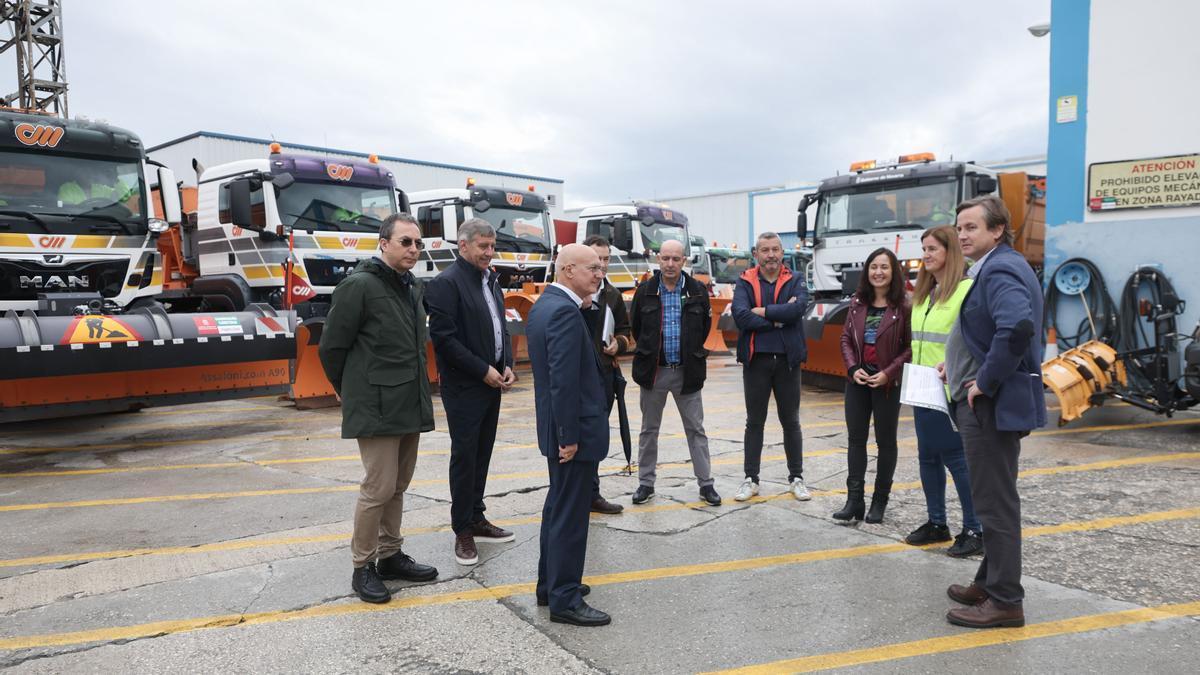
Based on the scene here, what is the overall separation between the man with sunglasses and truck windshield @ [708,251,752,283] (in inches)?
795

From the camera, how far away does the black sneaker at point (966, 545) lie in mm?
4109

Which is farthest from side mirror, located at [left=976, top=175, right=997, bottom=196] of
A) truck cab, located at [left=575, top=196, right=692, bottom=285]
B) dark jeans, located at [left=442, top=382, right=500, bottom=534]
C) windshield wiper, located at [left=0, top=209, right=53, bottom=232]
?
windshield wiper, located at [left=0, top=209, right=53, bottom=232]

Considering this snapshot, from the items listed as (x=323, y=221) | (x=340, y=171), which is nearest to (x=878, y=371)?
(x=323, y=221)

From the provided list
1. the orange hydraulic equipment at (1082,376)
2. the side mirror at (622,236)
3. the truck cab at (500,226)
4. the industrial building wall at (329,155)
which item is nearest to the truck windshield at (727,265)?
the industrial building wall at (329,155)

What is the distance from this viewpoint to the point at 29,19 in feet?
72.3

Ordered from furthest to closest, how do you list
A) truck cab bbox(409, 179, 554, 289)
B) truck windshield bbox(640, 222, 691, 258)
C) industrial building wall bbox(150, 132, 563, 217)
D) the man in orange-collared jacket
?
industrial building wall bbox(150, 132, 563, 217)
truck windshield bbox(640, 222, 691, 258)
truck cab bbox(409, 179, 554, 289)
the man in orange-collared jacket

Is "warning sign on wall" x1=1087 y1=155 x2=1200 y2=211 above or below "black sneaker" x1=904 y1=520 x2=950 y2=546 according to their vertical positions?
above

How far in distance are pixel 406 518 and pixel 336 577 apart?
1.04m

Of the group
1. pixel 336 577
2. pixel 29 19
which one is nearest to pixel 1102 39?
pixel 336 577

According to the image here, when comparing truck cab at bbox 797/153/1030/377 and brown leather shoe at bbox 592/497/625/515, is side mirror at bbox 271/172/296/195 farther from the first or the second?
brown leather shoe at bbox 592/497/625/515

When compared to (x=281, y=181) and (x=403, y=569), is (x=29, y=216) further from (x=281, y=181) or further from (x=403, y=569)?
(x=403, y=569)

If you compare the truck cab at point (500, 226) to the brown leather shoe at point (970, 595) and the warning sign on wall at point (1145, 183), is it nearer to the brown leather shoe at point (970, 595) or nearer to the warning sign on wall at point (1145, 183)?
the warning sign on wall at point (1145, 183)

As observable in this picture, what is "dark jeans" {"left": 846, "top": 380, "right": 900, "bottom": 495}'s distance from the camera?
4.75m

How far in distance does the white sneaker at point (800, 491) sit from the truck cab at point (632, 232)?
9.67 m
